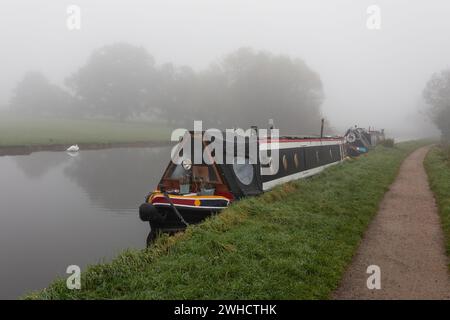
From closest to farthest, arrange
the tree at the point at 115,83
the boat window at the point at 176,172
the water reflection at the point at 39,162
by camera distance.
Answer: the boat window at the point at 176,172, the water reflection at the point at 39,162, the tree at the point at 115,83

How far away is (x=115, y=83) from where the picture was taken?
64812 mm

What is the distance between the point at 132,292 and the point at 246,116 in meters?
51.7

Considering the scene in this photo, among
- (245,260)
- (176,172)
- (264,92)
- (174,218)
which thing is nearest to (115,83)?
(264,92)

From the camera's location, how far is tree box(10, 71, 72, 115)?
3000 inches

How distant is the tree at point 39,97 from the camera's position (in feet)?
250

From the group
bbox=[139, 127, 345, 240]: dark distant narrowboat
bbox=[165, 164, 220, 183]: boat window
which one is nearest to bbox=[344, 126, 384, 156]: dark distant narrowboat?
bbox=[139, 127, 345, 240]: dark distant narrowboat

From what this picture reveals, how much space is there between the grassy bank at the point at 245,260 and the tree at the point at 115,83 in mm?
58717

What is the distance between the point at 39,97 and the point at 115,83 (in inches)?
926

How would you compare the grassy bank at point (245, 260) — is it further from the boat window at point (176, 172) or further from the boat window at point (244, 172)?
the boat window at point (176, 172)

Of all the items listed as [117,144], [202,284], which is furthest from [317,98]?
[202,284]

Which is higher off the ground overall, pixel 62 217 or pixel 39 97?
pixel 39 97

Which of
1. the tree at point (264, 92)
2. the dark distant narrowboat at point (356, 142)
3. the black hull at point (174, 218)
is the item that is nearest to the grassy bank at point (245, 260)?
the black hull at point (174, 218)

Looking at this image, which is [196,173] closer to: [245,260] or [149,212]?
[149,212]
